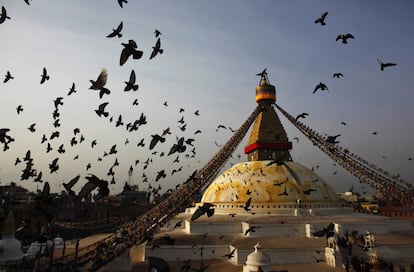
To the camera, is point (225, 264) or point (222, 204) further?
point (222, 204)

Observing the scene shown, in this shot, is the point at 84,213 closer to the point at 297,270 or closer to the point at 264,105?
the point at 264,105

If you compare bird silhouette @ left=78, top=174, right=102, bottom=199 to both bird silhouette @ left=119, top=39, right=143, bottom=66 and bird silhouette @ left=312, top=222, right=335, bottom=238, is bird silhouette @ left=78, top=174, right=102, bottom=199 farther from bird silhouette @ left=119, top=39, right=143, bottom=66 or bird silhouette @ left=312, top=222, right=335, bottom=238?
bird silhouette @ left=312, top=222, right=335, bottom=238

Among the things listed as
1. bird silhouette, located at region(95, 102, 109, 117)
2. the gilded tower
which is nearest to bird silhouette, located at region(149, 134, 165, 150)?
bird silhouette, located at region(95, 102, 109, 117)

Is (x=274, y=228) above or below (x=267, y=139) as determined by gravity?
below

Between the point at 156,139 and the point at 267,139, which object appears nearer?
the point at 156,139

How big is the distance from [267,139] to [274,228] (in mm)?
12489

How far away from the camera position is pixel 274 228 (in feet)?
61.9

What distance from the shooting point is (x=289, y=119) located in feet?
110

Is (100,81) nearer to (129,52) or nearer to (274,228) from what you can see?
(129,52)

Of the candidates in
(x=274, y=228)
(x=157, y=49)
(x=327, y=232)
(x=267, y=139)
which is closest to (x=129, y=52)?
(x=157, y=49)

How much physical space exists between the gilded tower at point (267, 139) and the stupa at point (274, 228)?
0.32ft

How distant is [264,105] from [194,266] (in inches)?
873

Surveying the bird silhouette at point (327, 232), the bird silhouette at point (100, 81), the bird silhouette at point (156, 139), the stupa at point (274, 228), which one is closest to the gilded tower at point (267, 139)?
the stupa at point (274, 228)

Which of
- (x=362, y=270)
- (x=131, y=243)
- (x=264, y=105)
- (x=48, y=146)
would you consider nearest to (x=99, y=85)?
(x=48, y=146)
